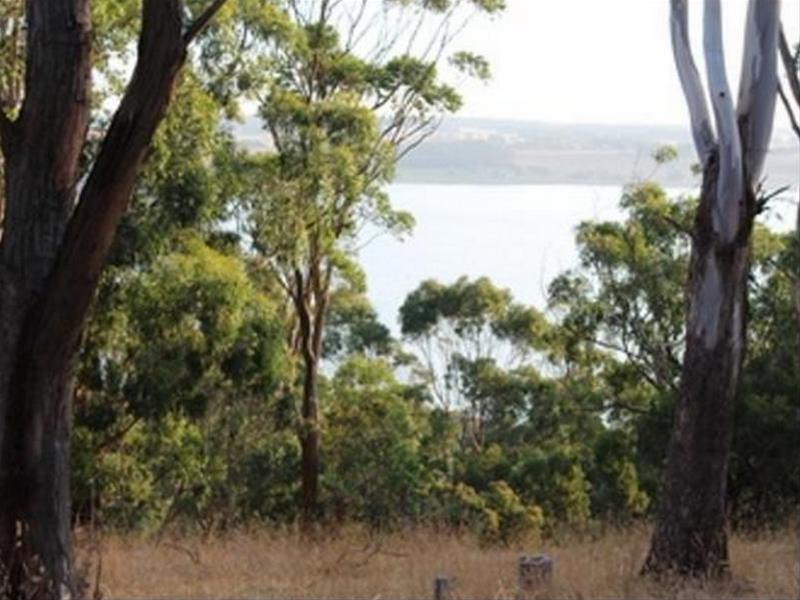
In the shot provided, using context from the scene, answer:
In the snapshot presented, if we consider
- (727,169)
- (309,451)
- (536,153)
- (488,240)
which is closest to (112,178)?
(727,169)

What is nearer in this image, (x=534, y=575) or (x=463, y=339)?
(x=534, y=575)

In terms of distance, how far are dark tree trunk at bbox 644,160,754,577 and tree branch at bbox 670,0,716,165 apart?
0.18 metres

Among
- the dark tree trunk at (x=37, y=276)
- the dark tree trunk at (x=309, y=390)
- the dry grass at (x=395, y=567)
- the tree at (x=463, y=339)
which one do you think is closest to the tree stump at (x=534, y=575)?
the dry grass at (x=395, y=567)

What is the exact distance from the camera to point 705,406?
27.5ft

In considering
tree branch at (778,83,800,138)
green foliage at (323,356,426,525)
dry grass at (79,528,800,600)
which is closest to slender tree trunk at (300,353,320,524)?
green foliage at (323,356,426,525)

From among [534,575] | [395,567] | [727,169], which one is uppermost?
[727,169]

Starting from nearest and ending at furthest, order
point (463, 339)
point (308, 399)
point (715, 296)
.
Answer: point (715, 296)
point (308, 399)
point (463, 339)

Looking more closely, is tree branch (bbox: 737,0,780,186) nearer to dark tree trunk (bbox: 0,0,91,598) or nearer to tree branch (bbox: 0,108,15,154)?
dark tree trunk (bbox: 0,0,91,598)

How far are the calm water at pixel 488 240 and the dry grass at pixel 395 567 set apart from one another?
701cm

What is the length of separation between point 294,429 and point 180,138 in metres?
6.88

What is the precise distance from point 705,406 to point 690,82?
1.86 meters

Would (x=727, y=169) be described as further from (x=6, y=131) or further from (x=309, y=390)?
(x=309, y=390)

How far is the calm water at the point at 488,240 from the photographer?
23094 mm

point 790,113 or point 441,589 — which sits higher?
point 790,113
